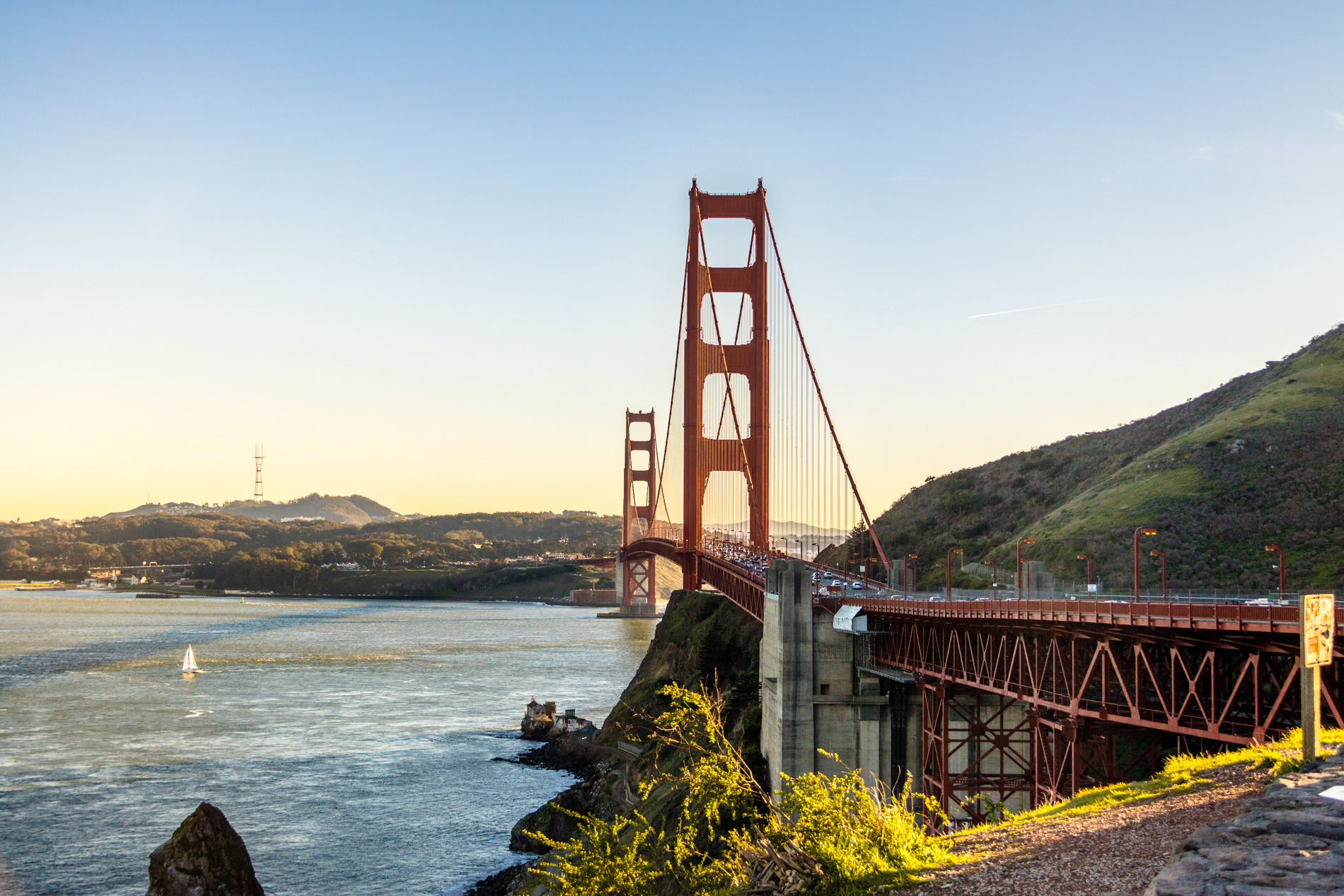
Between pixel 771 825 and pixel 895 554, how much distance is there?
66237 millimetres

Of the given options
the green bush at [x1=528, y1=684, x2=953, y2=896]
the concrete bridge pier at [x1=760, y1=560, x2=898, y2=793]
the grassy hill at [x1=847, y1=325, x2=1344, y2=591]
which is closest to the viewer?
the green bush at [x1=528, y1=684, x2=953, y2=896]

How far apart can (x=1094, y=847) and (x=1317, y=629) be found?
358 centimetres

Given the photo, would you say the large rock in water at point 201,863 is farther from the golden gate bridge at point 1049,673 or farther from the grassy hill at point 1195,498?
the grassy hill at point 1195,498

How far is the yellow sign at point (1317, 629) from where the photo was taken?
39.0 ft

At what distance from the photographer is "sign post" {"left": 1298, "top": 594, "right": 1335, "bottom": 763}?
38.8ft

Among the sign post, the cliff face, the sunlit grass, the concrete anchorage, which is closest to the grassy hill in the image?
the cliff face

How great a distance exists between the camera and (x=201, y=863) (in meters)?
26.4

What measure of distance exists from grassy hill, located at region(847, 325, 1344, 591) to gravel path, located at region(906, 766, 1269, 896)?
33940 millimetres

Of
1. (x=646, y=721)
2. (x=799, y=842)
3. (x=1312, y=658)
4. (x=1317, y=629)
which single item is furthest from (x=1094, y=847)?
(x=646, y=721)

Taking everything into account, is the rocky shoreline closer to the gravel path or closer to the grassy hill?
the grassy hill

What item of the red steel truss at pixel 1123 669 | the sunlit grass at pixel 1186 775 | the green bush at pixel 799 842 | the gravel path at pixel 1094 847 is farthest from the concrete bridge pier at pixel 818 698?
the gravel path at pixel 1094 847

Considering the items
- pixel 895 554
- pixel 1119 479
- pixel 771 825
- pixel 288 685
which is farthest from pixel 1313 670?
pixel 288 685

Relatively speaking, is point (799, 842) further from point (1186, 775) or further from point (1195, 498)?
point (1195, 498)

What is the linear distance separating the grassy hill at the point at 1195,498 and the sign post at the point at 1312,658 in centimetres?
3364
